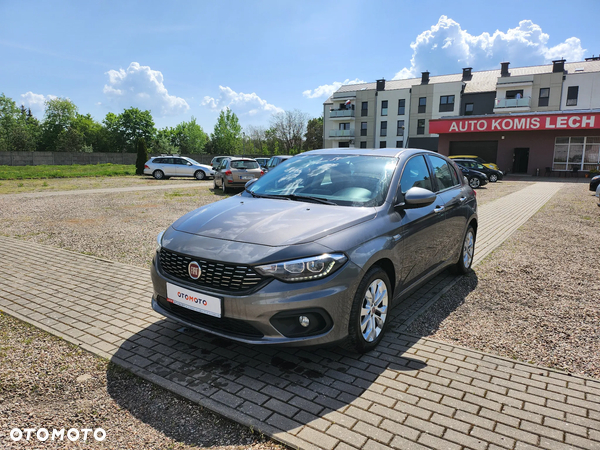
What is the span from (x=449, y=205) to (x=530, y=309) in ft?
4.76

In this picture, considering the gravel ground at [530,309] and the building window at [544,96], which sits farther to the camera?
the building window at [544,96]

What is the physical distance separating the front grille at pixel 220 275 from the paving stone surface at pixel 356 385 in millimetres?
715

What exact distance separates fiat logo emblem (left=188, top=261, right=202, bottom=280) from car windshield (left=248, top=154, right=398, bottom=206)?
1268 mm

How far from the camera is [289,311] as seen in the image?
9.64ft

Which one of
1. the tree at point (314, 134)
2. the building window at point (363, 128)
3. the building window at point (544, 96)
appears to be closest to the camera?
the building window at point (544, 96)

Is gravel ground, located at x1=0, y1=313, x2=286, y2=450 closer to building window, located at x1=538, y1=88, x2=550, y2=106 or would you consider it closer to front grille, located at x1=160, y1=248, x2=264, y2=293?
front grille, located at x1=160, y1=248, x2=264, y2=293

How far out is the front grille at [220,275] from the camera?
2.97 m

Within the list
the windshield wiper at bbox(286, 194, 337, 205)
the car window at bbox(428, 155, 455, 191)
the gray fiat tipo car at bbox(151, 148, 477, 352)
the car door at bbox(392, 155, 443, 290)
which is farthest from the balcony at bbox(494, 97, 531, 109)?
the windshield wiper at bbox(286, 194, 337, 205)

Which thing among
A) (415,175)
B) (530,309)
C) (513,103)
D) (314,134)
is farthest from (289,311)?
(314,134)

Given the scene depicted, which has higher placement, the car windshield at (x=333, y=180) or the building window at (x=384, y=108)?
the building window at (x=384, y=108)

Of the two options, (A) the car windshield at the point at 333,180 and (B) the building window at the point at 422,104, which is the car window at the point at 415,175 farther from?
(B) the building window at the point at 422,104

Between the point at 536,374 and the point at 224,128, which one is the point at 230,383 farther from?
A: the point at 224,128

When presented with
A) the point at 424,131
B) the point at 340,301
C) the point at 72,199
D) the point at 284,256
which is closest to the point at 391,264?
the point at 340,301

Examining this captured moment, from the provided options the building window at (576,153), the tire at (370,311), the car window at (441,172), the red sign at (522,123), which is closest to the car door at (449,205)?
the car window at (441,172)
